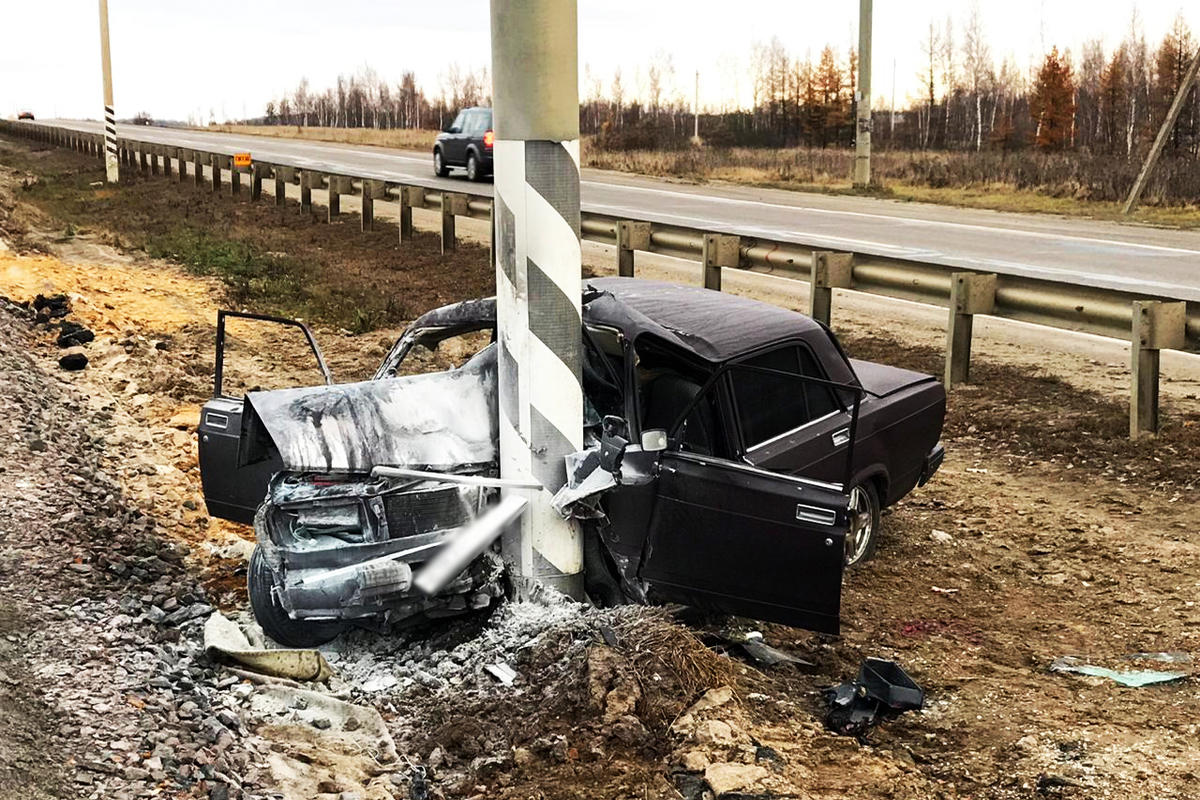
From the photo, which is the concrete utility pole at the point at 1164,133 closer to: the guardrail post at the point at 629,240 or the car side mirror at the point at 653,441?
the guardrail post at the point at 629,240

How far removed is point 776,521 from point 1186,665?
1.91 meters

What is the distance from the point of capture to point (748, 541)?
5336 millimetres

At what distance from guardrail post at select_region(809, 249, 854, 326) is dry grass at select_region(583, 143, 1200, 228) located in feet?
41.2

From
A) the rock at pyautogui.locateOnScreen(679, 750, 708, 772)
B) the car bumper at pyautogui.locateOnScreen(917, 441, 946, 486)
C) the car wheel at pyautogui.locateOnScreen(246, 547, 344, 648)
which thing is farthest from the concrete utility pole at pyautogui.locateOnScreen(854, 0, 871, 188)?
the rock at pyautogui.locateOnScreen(679, 750, 708, 772)

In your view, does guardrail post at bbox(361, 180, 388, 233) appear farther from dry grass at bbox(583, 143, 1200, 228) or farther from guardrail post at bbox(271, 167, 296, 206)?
dry grass at bbox(583, 143, 1200, 228)

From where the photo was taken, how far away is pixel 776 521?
5.30 meters

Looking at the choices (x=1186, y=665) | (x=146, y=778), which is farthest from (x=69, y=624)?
(x=1186, y=665)

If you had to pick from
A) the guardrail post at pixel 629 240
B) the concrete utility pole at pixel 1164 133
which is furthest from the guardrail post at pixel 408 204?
the concrete utility pole at pixel 1164 133

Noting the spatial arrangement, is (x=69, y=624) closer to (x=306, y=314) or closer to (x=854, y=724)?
(x=854, y=724)

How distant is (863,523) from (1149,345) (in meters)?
3.14

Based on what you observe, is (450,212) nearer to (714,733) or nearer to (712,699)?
(712,699)

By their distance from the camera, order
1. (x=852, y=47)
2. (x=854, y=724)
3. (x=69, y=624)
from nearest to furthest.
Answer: (x=854, y=724) → (x=69, y=624) → (x=852, y=47)

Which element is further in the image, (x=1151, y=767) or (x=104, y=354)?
(x=104, y=354)

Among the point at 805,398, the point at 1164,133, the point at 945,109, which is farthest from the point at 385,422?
the point at 945,109
